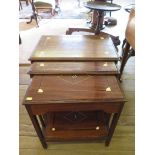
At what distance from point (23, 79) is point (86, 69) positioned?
1.03 m

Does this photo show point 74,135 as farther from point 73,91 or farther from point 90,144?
point 73,91

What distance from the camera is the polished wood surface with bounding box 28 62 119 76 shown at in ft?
4.58

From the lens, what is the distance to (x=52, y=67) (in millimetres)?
1473

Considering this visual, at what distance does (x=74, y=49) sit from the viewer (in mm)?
1716

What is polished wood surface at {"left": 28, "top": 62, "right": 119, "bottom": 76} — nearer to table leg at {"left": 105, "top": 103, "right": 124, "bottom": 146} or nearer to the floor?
table leg at {"left": 105, "top": 103, "right": 124, "bottom": 146}

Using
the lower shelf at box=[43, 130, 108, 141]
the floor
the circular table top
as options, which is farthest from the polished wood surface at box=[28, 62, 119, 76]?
the circular table top

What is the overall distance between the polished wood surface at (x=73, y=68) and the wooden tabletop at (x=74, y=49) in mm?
53

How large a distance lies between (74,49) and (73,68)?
0.31m

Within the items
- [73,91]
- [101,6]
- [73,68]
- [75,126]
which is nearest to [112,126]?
[75,126]

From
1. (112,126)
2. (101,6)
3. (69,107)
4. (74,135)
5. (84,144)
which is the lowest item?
(84,144)

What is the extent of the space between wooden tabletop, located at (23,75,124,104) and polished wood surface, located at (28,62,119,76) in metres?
0.05

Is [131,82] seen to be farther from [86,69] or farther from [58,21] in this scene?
[58,21]
